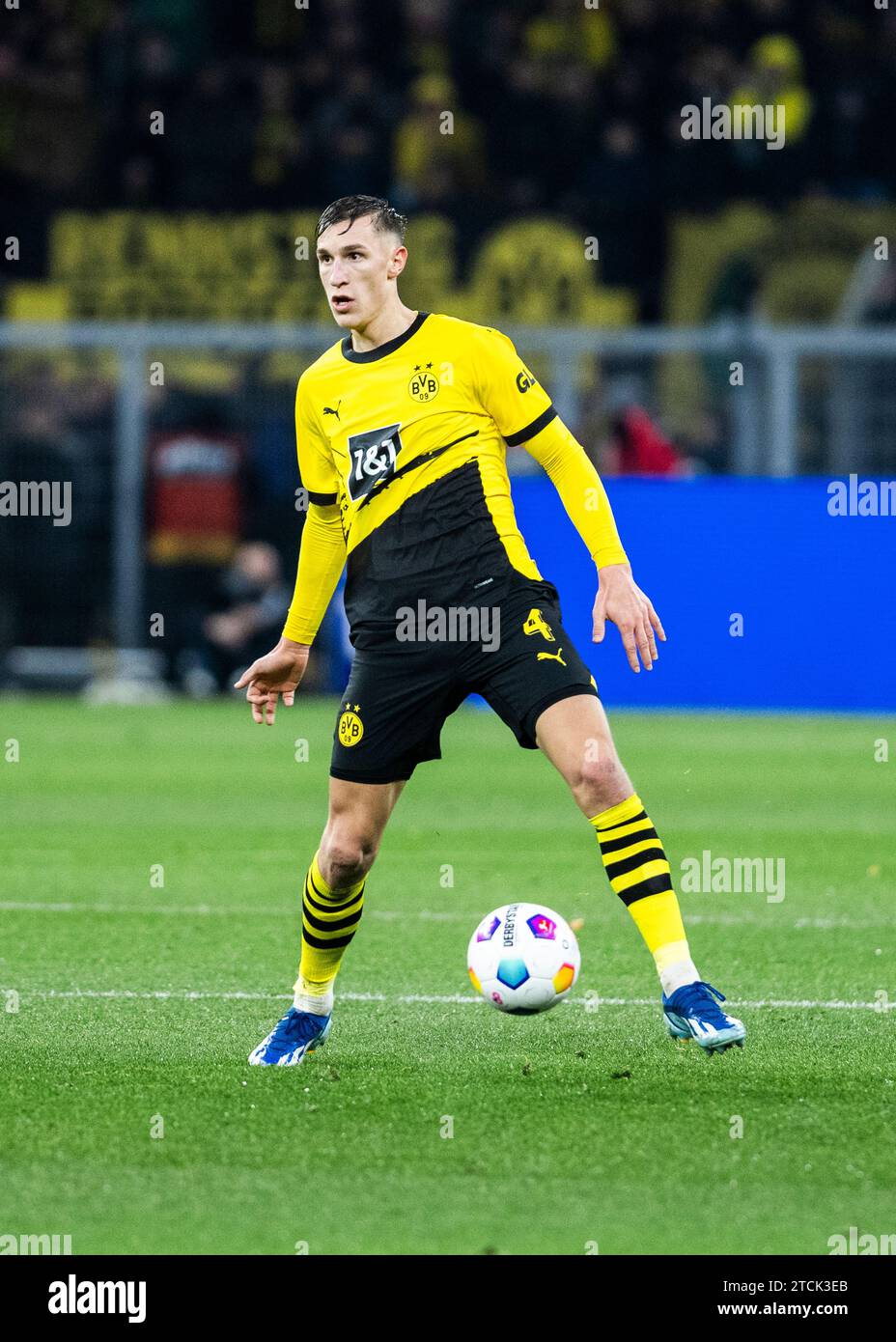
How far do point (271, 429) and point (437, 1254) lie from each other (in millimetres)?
14252

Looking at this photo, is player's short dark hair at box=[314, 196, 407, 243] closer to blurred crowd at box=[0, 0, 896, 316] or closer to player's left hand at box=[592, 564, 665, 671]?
player's left hand at box=[592, 564, 665, 671]

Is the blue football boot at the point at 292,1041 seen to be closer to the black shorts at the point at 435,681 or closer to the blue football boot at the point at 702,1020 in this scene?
the black shorts at the point at 435,681

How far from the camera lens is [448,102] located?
67.2 feet

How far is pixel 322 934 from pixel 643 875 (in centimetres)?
85

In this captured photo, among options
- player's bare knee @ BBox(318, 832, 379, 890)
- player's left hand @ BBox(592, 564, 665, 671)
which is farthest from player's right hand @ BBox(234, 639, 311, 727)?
player's left hand @ BBox(592, 564, 665, 671)

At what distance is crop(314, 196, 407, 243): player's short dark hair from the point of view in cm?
561

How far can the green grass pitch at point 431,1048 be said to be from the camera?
4.25 m

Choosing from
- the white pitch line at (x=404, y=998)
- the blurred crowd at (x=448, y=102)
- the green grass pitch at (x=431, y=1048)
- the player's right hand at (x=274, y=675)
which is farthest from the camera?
the blurred crowd at (x=448, y=102)

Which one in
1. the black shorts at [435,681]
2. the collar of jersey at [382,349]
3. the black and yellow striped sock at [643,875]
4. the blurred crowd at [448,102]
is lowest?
the black and yellow striped sock at [643,875]

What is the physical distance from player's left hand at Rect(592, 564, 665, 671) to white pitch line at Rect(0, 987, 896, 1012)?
136 cm

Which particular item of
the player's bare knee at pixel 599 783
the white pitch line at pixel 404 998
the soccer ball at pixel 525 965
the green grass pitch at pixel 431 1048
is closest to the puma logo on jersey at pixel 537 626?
the player's bare knee at pixel 599 783

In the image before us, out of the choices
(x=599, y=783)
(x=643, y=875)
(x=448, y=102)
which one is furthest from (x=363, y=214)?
(x=448, y=102)

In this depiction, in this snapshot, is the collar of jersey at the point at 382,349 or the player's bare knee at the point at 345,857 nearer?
the player's bare knee at the point at 345,857

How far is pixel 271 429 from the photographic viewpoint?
17.8m
